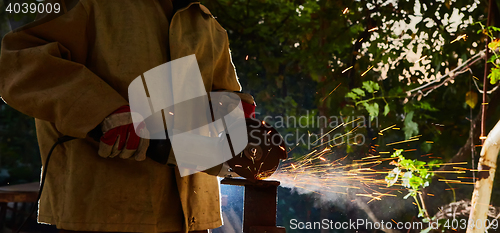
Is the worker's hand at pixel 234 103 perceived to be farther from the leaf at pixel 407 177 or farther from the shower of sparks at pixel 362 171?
the shower of sparks at pixel 362 171

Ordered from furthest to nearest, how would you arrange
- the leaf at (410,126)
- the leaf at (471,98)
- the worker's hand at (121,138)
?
the leaf at (410,126)
the leaf at (471,98)
the worker's hand at (121,138)

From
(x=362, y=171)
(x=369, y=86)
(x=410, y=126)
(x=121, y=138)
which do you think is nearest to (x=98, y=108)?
(x=121, y=138)

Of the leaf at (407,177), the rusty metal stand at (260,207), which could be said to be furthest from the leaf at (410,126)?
the rusty metal stand at (260,207)

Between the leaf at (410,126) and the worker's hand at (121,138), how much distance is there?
301cm

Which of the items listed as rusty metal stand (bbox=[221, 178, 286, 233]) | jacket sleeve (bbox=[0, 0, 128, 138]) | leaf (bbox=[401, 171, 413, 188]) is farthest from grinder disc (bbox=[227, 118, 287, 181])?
leaf (bbox=[401, 171, 413, 188])

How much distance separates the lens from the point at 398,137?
3.90m

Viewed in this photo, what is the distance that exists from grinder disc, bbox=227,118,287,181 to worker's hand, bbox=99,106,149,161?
269 millimetres

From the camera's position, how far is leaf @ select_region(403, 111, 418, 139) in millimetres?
3540

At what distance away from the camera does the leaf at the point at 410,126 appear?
3540 millimetres

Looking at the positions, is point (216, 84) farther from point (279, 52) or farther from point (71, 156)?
point (279, 52)

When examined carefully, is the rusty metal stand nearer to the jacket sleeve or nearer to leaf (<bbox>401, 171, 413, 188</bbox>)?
the jacket sleeve

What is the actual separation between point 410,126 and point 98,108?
3113mm

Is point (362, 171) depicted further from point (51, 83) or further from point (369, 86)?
point (51, 83)

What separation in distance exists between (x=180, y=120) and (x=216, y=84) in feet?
1.15
